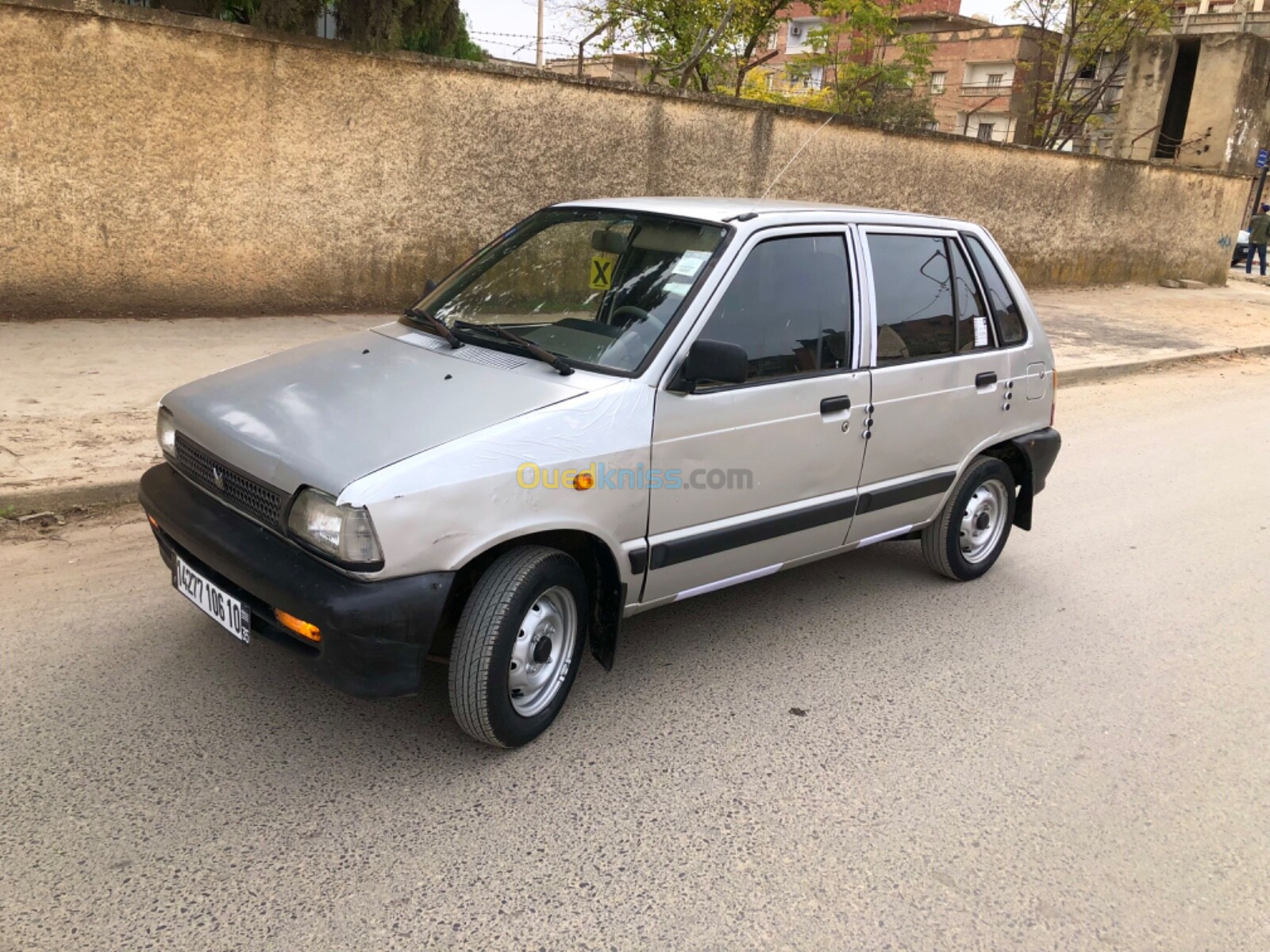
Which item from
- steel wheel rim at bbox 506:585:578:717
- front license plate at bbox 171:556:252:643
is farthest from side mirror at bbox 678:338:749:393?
front license plate at bbox 171:556:252:643

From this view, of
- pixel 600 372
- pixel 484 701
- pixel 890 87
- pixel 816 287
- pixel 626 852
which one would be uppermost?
pixel 890 87

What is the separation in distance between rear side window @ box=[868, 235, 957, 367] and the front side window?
24 cm

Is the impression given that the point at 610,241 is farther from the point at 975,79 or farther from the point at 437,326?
the point at 975,79

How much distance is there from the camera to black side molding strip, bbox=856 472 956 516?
4.31 m

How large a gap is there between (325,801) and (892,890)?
170cm

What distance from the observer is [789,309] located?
391 cm

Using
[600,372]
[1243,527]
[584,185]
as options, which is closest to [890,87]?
[584,185]

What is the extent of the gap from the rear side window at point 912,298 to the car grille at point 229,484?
2.53 metres

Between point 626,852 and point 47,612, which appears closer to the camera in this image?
point 626,852

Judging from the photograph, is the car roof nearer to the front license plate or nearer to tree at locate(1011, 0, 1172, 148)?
the front license plate

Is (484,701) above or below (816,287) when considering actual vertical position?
below

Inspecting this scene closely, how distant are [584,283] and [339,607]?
5.64 ft

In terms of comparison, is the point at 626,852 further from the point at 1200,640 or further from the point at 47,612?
the point at 1200,640

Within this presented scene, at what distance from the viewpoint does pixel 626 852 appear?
2879 mm
